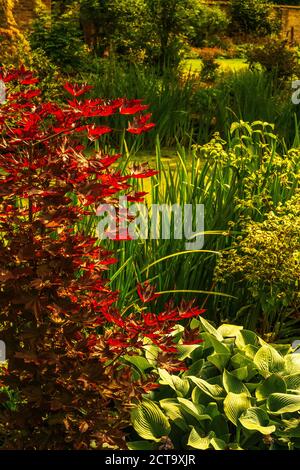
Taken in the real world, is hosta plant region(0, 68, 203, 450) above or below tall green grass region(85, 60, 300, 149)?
above

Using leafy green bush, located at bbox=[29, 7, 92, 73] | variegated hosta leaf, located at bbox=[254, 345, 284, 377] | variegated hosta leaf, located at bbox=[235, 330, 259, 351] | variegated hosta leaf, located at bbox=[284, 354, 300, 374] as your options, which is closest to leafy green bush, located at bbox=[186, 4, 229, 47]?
leafy green bush, located at bbox=[29, 7, 92, 73]

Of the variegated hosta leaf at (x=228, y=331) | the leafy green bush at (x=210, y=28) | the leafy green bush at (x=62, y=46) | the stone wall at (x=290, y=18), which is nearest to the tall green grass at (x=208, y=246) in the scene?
the variegated hosta leaf at (x=228, y=331)

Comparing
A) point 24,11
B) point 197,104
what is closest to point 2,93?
point 197,104

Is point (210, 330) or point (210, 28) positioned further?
point (210, 28)

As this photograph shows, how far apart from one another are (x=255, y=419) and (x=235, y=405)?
0.09 meters

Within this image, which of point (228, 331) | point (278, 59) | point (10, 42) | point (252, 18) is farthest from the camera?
point (252, 18)

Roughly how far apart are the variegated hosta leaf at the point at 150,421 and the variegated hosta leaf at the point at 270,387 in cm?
39

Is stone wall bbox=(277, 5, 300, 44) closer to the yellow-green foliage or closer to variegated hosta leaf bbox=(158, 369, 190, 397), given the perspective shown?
the yellow-green foliage

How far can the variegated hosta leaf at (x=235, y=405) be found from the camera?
3061mm

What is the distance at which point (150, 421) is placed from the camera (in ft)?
10.1

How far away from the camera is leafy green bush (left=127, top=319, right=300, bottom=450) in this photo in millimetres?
3041

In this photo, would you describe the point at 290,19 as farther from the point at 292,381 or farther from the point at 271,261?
the point at 292,381

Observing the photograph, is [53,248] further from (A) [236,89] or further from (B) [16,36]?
(B) [16,36]

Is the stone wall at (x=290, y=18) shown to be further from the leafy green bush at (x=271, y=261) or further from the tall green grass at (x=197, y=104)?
the leafy green bush at (x=271, y=261)
